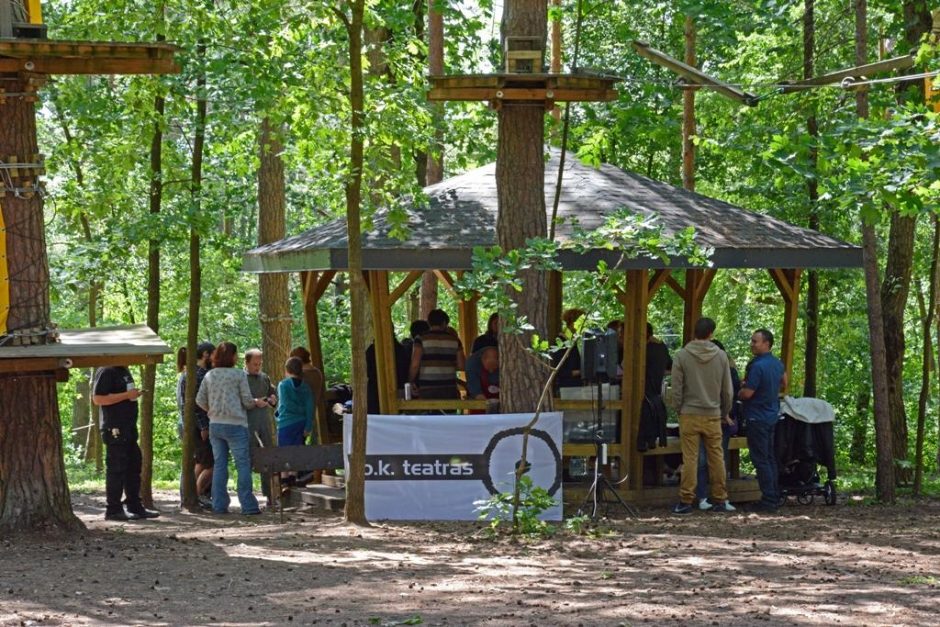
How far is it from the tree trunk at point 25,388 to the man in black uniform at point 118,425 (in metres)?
1.79

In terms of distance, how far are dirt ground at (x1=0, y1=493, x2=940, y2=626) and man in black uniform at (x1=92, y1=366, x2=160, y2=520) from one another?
1.91ft

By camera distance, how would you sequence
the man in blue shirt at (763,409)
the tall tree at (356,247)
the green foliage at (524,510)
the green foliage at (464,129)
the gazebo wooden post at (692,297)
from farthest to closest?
the gazebo wooden post at (692,297) < the man in blue shirt at (763,409) < the tall tree at (356,247) < the green foliage at (464,129) < the green foliage at (524,510)

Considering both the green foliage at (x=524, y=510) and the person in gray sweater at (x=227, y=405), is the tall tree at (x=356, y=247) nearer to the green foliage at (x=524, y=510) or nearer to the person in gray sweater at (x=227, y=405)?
the green foliage at (x=524, y=510)

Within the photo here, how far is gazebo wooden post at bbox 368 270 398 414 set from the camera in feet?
49.2

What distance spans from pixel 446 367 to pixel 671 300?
39.1ft

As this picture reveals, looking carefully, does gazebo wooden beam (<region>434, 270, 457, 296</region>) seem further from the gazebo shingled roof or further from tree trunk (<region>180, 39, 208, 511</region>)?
tree trunk (<region>180, 39, 208, 511</region>)

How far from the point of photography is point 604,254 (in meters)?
14.2

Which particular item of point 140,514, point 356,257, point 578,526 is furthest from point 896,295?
point 140,514

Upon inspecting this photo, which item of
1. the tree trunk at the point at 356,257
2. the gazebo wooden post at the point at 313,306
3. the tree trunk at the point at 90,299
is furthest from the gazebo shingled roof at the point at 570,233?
the tree trunk at the point at 90,299

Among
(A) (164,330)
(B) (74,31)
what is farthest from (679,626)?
(A) (164,330)

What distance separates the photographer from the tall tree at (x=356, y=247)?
1223cm

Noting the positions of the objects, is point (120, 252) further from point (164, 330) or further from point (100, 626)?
point (164, 330)

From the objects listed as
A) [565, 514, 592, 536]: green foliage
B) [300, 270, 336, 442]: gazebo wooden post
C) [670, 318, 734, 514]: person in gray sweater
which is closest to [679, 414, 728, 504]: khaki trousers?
[670, 318, 734, 514]: person in gray sweater

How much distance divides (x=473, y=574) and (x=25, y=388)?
4.20 meters
